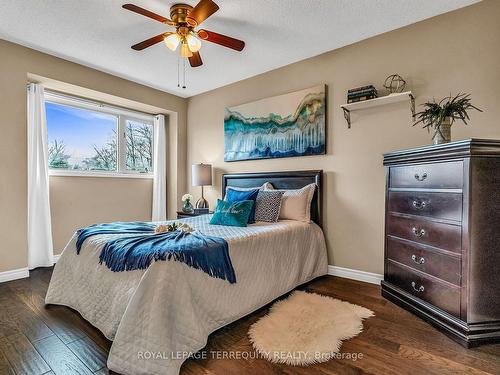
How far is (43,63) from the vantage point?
3084 mm

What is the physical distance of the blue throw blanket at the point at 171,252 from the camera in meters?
1.60

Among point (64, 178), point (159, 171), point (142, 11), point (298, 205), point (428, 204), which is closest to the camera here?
point (142, 11)

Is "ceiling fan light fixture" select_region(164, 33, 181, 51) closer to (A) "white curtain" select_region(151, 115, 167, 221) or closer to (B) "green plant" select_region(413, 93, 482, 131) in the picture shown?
(B) "green plant" select_region(413, 93, 482, 131)

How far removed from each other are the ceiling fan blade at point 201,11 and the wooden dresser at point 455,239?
1845 millimetres

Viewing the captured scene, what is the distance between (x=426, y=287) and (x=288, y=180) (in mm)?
1758

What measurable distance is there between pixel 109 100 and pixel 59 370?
3492 mm

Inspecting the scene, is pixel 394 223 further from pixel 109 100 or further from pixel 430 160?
pixel 109 100

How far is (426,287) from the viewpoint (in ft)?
6.59

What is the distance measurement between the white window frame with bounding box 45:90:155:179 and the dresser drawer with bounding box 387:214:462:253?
376cm

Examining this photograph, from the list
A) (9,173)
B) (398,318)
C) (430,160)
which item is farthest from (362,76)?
(9,173)

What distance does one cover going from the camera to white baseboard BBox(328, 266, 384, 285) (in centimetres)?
276

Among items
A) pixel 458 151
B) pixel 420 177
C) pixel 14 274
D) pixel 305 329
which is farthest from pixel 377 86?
pixel 14 274

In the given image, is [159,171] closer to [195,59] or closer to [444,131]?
[195,59]

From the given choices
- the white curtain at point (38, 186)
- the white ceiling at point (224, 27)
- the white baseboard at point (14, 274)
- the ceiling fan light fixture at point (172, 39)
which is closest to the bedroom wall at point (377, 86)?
the white ceiling at point (224, 27)
